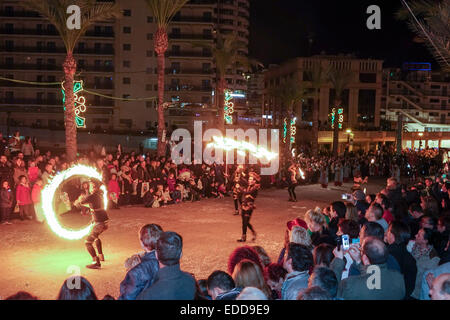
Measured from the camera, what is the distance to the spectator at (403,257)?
5.88 meters

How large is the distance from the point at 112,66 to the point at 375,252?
189ft

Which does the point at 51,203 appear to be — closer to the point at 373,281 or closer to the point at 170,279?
the point at 170,279

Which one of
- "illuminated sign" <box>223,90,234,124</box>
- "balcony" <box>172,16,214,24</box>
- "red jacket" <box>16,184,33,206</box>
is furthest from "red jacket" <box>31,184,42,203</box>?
"balcony" <box>172,16,214,24</box>

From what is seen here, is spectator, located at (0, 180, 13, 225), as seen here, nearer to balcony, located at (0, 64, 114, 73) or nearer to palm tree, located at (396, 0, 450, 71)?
palm tree, located at (396, 0, 450, 71)

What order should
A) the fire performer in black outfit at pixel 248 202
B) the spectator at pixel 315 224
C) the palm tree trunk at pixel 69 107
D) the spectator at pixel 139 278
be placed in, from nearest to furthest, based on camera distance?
the spectator at pixel 139 278 → the spectator at pixel 315 224 → the fire performer in black outfit at pixel 248 202 → the palm tree trunk at pixel 69 107

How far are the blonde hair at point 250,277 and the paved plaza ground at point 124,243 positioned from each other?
415 centimetres

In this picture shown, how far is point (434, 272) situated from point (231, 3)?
8579 centimetres

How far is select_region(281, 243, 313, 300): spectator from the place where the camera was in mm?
4699

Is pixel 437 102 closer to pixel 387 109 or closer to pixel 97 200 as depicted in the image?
pixel 387 109

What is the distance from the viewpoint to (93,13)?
18.6 m

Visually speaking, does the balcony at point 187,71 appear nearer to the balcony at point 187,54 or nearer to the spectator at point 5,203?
the balcony at point 187,54

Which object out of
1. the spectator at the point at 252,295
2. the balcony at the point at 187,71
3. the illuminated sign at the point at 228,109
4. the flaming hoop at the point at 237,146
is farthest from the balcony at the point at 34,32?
the spectator at the point at 252,295

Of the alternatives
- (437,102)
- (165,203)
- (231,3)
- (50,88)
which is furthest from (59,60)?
(437,102)
